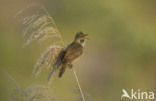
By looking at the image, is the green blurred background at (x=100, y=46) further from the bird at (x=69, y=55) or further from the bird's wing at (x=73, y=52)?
the bird's wing at (x=73, y=52)

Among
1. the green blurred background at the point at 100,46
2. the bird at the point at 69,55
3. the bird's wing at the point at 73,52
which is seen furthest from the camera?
the green blurred background at the point at 100,46

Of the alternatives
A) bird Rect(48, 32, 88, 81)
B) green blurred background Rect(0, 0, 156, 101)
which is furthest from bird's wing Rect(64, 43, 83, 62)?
green blurred background Rect(0, 0, 156, 101)

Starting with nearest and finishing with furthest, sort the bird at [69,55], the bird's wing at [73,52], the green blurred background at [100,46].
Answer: the bird at [69,55] → the bird's wing at [73,52] → the green blurred background at [100,46]

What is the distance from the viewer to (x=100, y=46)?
33.4ft

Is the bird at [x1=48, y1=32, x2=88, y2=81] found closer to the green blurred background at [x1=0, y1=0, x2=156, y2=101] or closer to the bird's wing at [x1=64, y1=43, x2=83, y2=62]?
the bird's wing at [x1=64, y1=43, x2=83, y2=62]

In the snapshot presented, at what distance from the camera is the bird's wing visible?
13.9 ft

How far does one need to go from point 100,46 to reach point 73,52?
5805 millimetres

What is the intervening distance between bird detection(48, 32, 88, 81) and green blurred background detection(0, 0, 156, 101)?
124 inches

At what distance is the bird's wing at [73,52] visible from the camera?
423 cm

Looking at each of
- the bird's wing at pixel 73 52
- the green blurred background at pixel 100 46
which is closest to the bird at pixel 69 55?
the bird's wing at pixel 73 52

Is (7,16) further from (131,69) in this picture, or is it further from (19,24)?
(131,69)

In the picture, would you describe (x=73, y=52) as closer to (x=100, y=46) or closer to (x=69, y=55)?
(x=69, y=55)

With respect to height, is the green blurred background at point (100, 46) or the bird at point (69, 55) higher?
the green blurred background at point (100, 46)

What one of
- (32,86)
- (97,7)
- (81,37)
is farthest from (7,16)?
(32,86)
